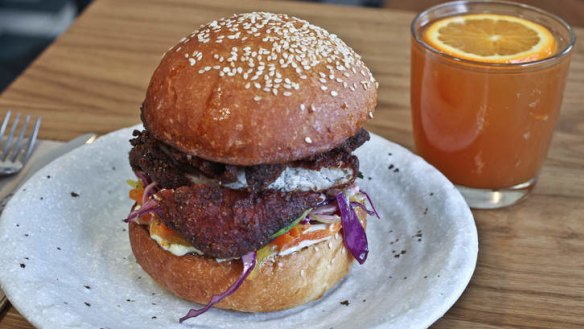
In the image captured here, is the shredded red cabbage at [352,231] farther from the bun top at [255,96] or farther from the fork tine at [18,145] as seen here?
the fork tine at [18,145]

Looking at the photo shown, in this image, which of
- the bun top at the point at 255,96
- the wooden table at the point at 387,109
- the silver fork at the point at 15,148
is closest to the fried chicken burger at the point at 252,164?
the bun top at the point at 255,96

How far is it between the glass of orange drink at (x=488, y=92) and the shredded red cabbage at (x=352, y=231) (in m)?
0.56

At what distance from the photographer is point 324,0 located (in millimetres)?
5434

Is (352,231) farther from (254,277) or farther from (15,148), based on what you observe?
(15,148)

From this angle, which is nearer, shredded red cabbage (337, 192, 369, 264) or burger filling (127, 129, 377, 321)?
burger filling (127, 129, 377, 321)

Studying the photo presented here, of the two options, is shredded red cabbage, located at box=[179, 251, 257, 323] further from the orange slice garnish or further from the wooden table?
the orange slice garnish

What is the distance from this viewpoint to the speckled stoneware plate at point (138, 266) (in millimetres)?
1706

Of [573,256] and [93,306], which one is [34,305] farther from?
[573,256]

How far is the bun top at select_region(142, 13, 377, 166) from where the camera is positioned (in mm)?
1674

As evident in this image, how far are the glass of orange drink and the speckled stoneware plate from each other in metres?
0.16

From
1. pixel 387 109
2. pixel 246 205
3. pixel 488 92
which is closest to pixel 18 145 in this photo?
pixel 246 205

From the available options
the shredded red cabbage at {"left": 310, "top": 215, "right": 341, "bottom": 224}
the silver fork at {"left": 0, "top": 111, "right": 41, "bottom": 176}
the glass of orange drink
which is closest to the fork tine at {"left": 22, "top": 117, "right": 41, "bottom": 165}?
the silver fork at {"left": 0, "top": 111, "right": 41, "bottom": 176}

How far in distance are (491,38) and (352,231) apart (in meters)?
0.85

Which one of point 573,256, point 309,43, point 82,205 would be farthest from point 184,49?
point 573,256
